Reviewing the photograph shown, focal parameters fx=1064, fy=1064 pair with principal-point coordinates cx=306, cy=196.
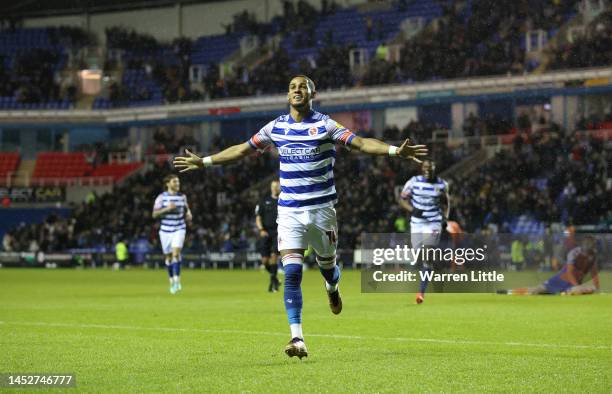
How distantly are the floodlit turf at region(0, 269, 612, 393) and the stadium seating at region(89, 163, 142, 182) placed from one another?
35778 mm

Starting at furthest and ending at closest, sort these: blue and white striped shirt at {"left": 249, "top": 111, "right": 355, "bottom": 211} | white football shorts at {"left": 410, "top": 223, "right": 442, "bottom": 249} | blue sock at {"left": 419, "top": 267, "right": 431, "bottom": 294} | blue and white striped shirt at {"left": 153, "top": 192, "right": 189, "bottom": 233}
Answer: blue and white striped shirt at {"left": 153, "top": 192, "right": 189, "bottom": 233} → white football shorts at {"left": 410, "top": 223, "right": 442, "bottom": 249} → blue sock at {"left": 419, "top": 267, "right": 431, "bottom": 294} → blue and white striped shirt at {"left": 249, "top": 111, "right": 355, "bottom": 211}

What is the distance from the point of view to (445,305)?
17281 millimetres

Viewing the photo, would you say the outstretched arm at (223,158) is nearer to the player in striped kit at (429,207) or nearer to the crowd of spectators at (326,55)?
the player in striped kit at (429,207)

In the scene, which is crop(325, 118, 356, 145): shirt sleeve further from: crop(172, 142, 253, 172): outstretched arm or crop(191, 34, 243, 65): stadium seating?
crop(191, 34, 243, 65): stadium seating

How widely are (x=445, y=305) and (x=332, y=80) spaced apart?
32214 millimetres

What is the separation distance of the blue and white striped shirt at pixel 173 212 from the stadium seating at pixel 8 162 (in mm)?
38901

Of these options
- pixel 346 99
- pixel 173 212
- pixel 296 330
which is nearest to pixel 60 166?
pixel 346 99

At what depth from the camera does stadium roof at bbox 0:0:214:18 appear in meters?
62.2

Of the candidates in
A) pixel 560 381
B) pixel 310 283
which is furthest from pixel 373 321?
pixel 310 283

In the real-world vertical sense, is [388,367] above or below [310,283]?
above

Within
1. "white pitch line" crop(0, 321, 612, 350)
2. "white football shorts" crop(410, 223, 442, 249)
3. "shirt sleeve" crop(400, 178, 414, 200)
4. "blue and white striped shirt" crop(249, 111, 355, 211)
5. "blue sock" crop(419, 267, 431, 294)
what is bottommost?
"blue sock" crop(419, 267, 431, 294)

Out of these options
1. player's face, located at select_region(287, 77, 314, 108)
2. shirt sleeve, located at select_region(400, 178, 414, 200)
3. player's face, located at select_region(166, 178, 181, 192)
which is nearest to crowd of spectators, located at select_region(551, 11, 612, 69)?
player's face, located at select_region(166, 178, 181, 192)

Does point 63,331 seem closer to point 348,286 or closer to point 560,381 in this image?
point 560,381

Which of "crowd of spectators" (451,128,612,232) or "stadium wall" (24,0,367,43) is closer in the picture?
"crowd of spectators" (451,128,612,232)
